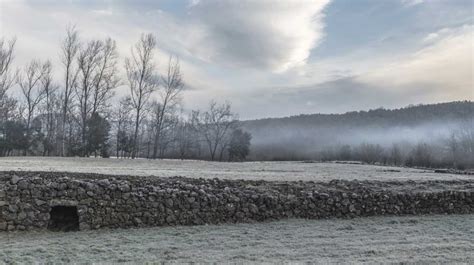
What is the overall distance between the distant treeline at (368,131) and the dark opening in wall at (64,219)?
61012 mm

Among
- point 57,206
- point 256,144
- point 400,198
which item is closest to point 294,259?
point 57,206

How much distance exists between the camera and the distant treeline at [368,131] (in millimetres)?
83188

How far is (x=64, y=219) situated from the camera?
12.7 metres

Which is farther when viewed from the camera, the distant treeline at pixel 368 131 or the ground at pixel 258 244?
the distant treeline at pixel 368 131

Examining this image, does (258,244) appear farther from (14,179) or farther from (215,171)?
(215,171)

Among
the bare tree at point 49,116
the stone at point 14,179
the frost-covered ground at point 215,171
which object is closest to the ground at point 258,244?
the stone at point 14,179

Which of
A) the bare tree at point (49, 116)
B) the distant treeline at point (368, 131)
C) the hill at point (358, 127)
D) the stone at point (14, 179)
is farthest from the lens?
the hill at point (358, 127)

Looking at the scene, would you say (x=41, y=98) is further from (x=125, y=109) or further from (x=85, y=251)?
(x=85, y=251)

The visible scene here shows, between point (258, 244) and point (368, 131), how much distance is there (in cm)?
9871

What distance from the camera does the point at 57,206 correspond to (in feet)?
40.9

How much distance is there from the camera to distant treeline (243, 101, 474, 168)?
83188mm

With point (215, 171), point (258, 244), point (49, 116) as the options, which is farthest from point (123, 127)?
point (258, 244)

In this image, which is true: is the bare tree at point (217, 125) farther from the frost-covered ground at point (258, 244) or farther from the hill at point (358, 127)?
the frost-covered ground at point (258, 244)

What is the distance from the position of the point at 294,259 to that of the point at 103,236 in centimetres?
531
